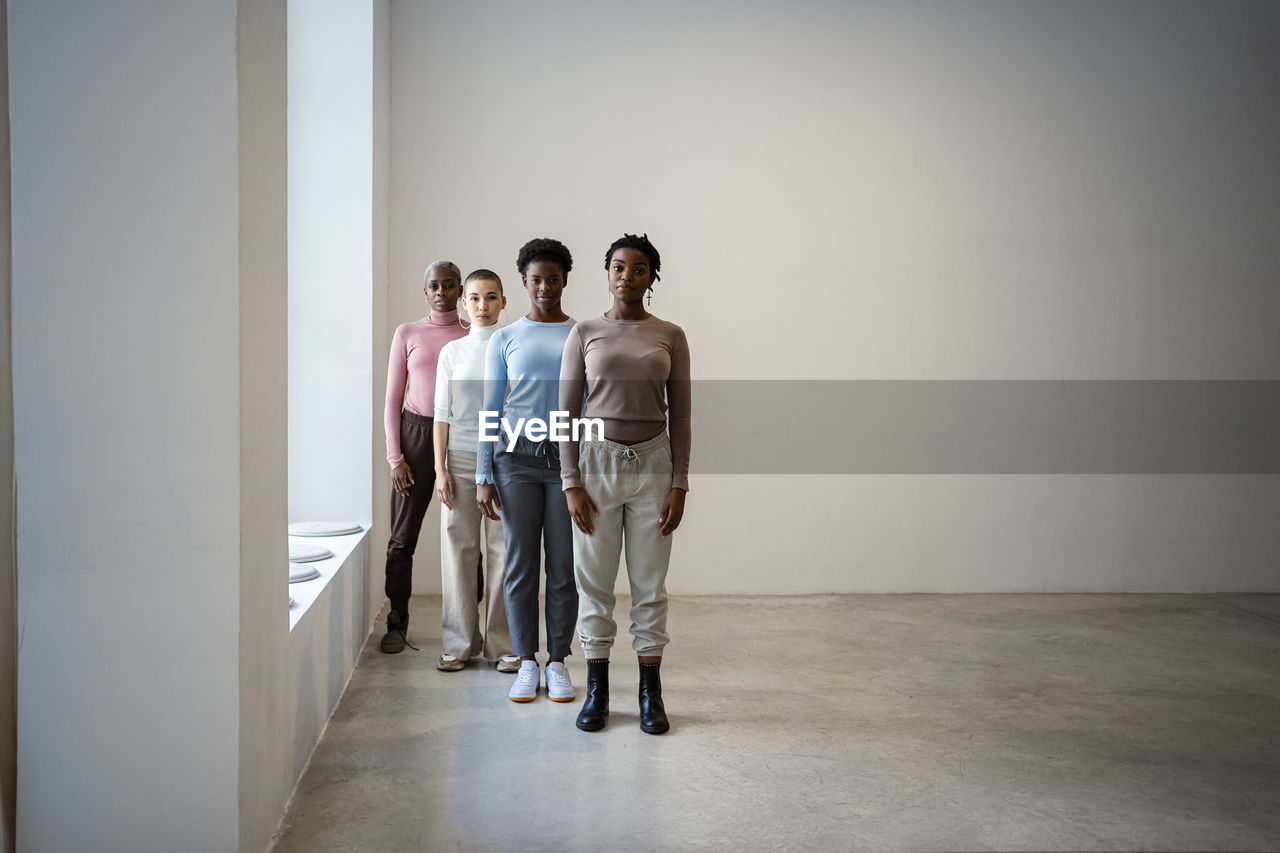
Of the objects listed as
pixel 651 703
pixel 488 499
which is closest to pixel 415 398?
pixel 488 499

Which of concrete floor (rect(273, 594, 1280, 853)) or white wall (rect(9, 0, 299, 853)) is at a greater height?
white wall (rect(9, 0, 299, 853))

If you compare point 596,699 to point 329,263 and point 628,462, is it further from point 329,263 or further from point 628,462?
point 329,263

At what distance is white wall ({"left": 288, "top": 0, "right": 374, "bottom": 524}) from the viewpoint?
12.9 feet

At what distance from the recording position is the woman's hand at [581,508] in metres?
2.78

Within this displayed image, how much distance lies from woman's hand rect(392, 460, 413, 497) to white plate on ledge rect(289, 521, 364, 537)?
0.34 m

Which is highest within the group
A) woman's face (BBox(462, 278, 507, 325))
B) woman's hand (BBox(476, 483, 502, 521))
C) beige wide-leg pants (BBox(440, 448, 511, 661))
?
woman's face (BBox(462, 278, 507, 325))

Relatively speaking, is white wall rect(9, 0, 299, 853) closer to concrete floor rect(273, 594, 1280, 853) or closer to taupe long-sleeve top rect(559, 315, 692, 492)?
concrete floor rect(273, 594, 1280, 853)

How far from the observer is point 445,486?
332 cm

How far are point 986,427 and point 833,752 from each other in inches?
108

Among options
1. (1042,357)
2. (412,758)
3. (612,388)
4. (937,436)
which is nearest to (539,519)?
(612,388)

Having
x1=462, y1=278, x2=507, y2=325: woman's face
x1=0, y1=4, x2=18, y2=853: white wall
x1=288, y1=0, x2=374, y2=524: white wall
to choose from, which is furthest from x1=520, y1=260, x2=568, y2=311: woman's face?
x1=0, y1=4, x2=18, y2=853: white wall

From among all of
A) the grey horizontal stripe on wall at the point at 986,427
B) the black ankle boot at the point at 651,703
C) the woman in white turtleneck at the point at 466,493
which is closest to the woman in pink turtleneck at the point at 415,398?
the woman in white turtleneck at the point at 466,493

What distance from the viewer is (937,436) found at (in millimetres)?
4949

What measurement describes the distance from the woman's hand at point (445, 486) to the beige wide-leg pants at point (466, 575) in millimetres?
17
